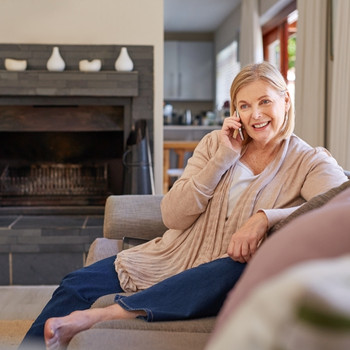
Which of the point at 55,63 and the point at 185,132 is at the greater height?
the point at 55,63

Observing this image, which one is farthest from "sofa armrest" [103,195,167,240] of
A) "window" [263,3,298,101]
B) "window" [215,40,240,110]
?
"window" [215,40,240,110]

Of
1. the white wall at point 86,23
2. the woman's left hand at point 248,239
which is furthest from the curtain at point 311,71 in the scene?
the woman's left hand at point 248,239

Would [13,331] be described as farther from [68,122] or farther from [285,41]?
[285,41]

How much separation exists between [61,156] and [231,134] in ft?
8.33

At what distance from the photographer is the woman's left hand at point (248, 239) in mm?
1710

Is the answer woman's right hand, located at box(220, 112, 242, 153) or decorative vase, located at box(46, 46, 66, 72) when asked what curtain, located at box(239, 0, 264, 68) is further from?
woman's right hand, located at box(220, 112, 242, 153)

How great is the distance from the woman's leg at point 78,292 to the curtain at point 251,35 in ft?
14.8

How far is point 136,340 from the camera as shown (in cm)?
149

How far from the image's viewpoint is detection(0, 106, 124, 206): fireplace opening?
4.27 meters

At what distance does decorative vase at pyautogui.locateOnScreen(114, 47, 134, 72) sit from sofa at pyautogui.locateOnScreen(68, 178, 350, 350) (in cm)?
168

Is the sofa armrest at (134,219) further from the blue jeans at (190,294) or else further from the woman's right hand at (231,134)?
the blue jeans at (190,294)

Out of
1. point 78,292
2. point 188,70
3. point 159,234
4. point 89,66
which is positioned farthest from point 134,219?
point 188,70

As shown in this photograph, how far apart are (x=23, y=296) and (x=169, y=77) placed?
6658 millimetres

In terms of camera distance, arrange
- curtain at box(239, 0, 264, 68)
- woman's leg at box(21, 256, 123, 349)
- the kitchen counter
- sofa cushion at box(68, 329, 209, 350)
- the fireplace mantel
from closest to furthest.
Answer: sofa cushion at box(68, 329, 209, 350)
woman's leg at box(21, 256, 123, 349)
the fireplace mantel
curtain at box(239, 0, 264, 68)
the kitchen counter
